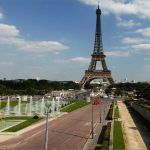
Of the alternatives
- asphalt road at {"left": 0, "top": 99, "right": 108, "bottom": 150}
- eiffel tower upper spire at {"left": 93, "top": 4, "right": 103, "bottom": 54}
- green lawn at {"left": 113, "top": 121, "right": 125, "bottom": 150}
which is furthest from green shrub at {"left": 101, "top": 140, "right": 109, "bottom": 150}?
eiffel tower upper spire at {"left": 93, "top": 4, "right": 103, "bottom": 54}

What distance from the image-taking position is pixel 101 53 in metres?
159

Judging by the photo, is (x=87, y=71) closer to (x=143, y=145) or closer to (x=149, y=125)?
(x=149, y=125)

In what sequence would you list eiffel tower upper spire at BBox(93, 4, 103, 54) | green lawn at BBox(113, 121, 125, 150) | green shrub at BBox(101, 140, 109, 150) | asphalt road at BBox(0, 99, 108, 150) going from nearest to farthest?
green shrub at BBox(101, 140, 109, 150) → green lawn at BBox(113, 121, 125, 150) → asphalt road at BBox(0, 99, 108, 150) → eiffel tower upper spire at BBox(93, 4, 103, 54)

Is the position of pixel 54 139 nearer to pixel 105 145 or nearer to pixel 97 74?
pixel 105 145

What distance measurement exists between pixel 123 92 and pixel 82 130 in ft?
439

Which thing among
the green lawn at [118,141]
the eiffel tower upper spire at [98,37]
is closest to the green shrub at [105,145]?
the green lawn at [118,141]

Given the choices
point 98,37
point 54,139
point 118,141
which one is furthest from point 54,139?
point 98,37

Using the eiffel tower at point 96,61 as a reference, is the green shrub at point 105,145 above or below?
below

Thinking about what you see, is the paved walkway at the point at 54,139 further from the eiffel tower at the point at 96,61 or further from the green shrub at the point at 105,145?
the eiffel tower at the point at 96,61

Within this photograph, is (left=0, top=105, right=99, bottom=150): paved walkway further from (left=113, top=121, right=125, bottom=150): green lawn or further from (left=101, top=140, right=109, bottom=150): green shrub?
(left=113, top=121, right=125, bottom=150): green lawn

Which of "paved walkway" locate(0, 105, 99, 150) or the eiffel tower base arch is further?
the eiffel tower base arch

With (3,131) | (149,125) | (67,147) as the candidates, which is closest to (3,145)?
(67,147)

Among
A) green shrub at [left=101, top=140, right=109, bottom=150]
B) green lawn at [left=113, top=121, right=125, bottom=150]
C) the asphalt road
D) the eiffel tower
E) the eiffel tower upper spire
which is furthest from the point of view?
the eiffel tower

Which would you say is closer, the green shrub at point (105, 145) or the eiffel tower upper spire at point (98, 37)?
the green shrub at point (105, 145)
